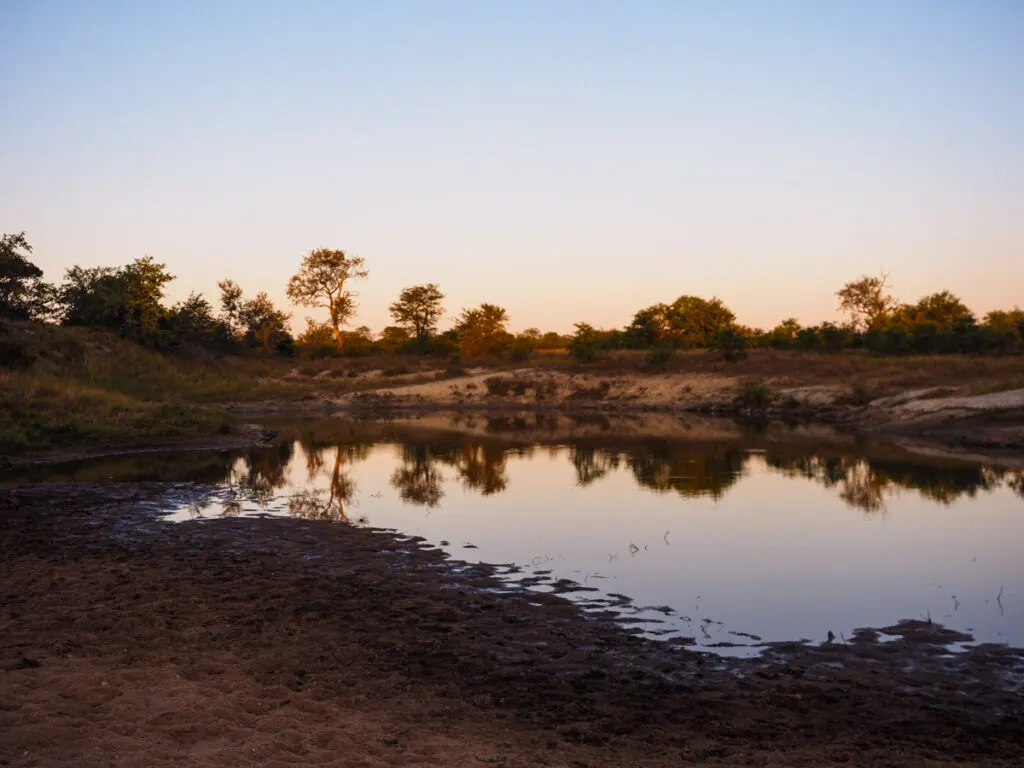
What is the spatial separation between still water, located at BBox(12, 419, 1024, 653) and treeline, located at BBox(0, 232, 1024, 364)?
31070 millimetres

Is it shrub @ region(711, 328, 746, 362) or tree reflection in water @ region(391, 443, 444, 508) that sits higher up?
shrub @ region(711, 328, 746, 362)

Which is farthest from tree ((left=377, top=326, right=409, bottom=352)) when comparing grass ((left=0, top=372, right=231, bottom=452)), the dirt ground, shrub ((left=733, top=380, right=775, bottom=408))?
the dirt ground

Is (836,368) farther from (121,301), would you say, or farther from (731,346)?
(121,301)

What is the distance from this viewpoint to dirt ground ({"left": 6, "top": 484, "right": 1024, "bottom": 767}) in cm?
607

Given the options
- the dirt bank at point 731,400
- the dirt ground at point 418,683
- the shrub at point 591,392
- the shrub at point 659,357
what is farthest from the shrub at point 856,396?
the dirt ground at point 418,683

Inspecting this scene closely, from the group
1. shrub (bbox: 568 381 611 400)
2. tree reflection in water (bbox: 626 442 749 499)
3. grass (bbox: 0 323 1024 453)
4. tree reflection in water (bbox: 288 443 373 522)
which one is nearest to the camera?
tree reflection in water (bbox: 288 443 373 522)

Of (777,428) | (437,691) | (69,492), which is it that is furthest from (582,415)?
(437,691)

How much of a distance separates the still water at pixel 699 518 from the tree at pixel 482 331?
4778 cm

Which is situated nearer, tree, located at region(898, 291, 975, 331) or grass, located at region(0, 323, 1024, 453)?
grass, located at region(0, 323, 1024, 453)

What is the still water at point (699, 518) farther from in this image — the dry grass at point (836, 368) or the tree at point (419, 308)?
the tree at point (419, 308)

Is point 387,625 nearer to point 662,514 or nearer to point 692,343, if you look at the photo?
point 662,514

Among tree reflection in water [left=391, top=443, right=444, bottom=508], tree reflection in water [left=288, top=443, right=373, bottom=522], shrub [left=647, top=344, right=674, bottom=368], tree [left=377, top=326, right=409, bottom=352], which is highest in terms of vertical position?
tree [left=377, top=326, right=409, bottom=352]

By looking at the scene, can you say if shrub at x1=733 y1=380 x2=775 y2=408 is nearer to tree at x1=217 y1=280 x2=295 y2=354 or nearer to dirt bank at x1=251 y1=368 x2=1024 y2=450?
dirt bank at x1=251 y1=368 x2=1024 y2=450

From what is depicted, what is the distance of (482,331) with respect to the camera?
266ft
